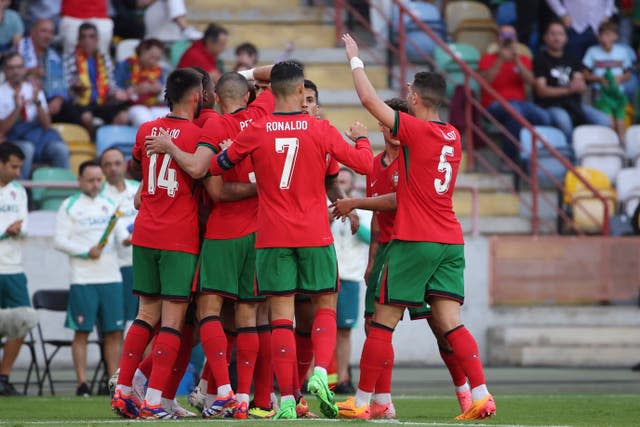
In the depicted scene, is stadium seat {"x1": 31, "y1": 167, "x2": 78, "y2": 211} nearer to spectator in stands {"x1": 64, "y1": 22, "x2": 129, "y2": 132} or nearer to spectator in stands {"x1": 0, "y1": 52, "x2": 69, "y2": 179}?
spectator in stands {"x1": 0, "y1": 52, "x2": 69, "y2": 179}

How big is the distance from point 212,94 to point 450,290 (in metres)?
2.41

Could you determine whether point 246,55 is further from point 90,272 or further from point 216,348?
point 216,348

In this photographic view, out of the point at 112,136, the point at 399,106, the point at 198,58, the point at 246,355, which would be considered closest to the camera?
the point at 246,355

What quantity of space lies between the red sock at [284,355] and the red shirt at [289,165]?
23.2 inches

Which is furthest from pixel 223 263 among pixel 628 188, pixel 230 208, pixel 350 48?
pixel 628 188

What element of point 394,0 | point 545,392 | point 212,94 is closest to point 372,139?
point 394,0

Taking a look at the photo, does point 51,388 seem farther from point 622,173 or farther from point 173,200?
point 622,173

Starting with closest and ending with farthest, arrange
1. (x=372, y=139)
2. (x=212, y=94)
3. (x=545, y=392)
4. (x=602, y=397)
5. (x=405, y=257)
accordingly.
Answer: (x=405, y=257)
(x=212, y=94)
(x=602, y=397)
(x=545, y=392)
(x=372, y=139)

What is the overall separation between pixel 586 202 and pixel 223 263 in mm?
11359

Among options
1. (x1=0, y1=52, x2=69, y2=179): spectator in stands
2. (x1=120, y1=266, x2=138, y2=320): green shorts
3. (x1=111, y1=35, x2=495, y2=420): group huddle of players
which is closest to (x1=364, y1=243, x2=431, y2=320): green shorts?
(x1=111, y1=35, x2=495, y2=420): group huddle of players

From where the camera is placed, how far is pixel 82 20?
69.2ft

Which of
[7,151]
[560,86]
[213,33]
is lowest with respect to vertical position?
[7,151]

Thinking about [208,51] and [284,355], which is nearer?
[284,355]

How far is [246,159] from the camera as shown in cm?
1103
